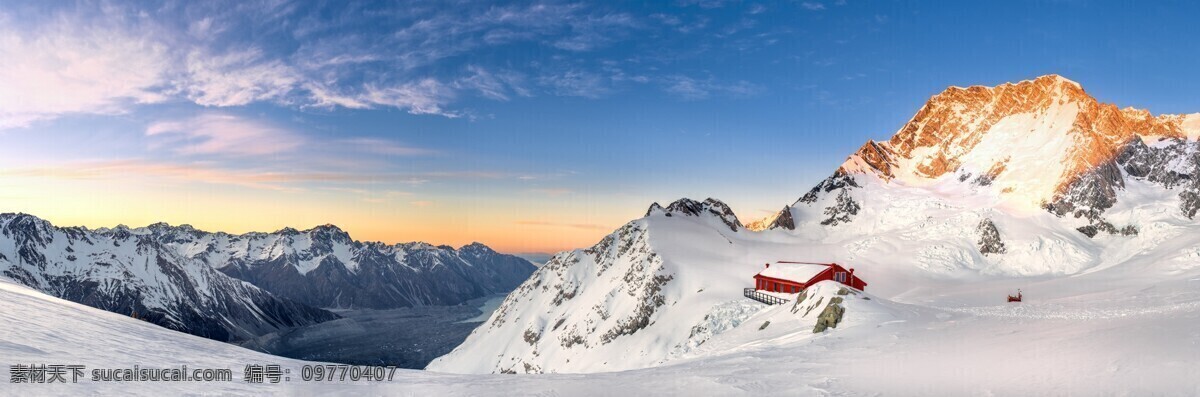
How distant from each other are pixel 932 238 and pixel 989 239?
12009mm

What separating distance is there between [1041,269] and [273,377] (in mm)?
146483

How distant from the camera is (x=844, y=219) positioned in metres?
177

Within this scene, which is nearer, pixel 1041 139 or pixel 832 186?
pixel 1041 139

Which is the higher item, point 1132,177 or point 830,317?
point 1132,177

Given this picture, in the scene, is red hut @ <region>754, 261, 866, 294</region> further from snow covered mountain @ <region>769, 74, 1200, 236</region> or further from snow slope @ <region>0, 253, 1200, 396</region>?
snow covered mountain @ <region>769, 74, 1200, 236</region>

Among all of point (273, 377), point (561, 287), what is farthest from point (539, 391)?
point (561, 287)

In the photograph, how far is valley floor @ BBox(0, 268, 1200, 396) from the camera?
16594mm

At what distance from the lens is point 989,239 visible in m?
134

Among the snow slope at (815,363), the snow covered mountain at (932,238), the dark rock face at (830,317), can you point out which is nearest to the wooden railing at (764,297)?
the snow covered mountain at (932,238)

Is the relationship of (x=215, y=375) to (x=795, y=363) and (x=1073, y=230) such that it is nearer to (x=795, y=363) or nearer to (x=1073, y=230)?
(x=795, y=363)

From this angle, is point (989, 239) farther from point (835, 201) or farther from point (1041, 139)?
point (1041, 139)

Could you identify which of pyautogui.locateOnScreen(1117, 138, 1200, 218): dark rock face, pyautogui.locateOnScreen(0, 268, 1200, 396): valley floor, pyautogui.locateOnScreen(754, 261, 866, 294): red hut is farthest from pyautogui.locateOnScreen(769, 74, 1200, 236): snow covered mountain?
pyautogui.locateOnScreen(0, 268, 1200, 396): valley floor

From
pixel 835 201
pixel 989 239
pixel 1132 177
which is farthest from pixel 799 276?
pixel 1132 177

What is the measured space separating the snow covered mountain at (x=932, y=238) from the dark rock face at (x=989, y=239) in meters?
0.38
